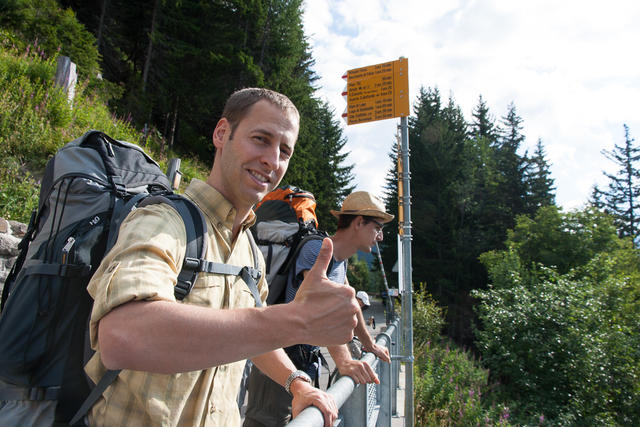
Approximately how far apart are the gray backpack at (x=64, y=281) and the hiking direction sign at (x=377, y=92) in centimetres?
421

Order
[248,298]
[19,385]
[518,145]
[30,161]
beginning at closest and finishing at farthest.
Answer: [19,385]
[248,298]
[30,161]
[518,145]

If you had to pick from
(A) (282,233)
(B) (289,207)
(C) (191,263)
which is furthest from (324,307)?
(B) (289,207)

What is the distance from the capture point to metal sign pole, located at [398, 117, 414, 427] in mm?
4465

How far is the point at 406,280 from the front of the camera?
4.72m

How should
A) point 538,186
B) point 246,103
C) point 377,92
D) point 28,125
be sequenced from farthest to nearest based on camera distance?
point 538,186, point 377,92, point 28,125, point 246,103

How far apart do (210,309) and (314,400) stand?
651mm

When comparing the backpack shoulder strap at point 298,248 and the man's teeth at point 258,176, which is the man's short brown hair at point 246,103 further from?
the backpack shoulder strap at point 298,248

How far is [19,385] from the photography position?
1172 mm

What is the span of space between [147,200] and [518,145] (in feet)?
137

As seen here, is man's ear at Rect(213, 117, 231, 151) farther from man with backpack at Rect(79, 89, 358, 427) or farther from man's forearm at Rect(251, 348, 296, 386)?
man's forearm at Rect(251, 348, 296, 386)

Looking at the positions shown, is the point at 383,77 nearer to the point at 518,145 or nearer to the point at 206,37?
the point at 206,37

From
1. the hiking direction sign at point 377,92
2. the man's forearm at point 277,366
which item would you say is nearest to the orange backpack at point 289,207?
the man's forearm at point 277,366

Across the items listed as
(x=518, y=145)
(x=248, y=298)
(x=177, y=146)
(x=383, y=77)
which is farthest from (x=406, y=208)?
(x=518, y=145)

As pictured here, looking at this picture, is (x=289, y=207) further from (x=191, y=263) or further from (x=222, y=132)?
(x=191, y=263)
